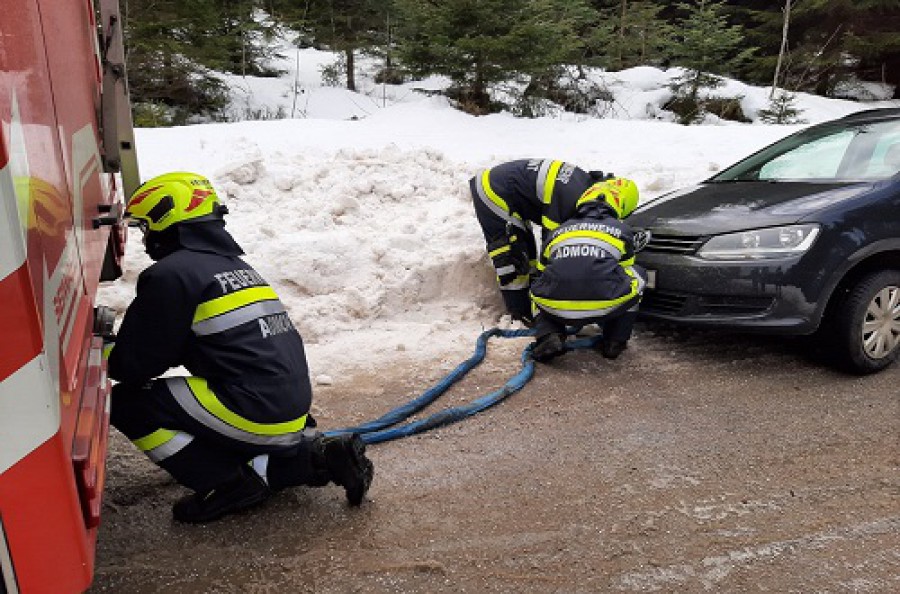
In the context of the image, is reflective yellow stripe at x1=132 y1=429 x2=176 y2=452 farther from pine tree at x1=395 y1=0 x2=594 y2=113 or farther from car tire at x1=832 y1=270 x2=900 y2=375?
pine tree at x1=395 y1=0 x2=594 y2=113

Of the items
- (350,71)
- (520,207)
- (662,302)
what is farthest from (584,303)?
(350,71)

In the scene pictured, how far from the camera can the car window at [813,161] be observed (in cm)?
550

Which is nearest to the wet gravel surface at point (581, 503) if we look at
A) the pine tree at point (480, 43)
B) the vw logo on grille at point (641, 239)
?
the vw logo on grille at point (641, 239)

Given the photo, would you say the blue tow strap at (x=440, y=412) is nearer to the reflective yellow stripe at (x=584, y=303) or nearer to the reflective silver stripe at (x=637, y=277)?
the reflective yellow stripe at (x=584, y=303)

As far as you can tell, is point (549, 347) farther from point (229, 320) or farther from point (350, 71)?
point (350, 71)

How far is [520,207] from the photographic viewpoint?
632 cm

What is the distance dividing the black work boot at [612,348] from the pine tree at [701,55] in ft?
30.7

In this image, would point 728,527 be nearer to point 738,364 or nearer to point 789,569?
point 789,569

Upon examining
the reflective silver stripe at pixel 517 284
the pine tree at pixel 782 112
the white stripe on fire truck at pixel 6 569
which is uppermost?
the pine tree at pixel 782 112

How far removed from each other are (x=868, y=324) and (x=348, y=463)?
3.43m

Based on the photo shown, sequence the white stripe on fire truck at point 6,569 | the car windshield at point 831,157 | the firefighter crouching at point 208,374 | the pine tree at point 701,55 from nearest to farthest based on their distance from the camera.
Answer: the white stripe on fire truck at point 6,569 → the firefighter crouching at point 208,374 → the car windshield at point 831,157 → the pine tree at point 701,55

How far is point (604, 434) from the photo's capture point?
4.14 m

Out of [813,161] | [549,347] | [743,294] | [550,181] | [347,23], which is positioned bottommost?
[549,347]

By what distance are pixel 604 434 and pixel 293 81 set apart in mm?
13440
